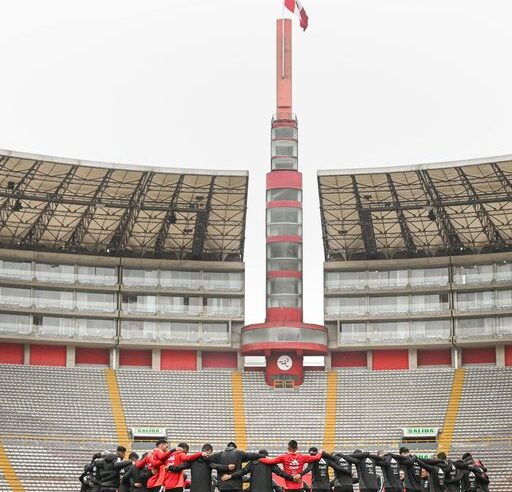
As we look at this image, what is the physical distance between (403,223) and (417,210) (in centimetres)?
225

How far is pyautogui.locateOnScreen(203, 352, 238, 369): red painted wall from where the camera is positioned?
3359 inches

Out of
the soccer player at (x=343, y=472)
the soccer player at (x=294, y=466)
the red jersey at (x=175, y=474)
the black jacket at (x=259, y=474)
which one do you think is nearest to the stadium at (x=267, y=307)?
the soccer player at (x=343, y=472)

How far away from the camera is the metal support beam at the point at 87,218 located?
253 ft

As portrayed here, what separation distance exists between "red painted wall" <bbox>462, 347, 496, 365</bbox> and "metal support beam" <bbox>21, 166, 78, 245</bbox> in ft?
93.6

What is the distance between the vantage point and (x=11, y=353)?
3238 inches

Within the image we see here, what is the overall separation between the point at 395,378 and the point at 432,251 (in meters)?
9.32

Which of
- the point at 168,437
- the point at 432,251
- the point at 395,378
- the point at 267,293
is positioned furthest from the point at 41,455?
the point at 432,251

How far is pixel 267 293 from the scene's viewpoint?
270 feet

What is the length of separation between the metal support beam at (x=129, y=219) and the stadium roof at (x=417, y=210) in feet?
36.0

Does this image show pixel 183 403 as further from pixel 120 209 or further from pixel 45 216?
pixel 45 216

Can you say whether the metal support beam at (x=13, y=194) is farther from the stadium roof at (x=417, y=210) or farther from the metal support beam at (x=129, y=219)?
the stadium roof at (x=417, y=210)

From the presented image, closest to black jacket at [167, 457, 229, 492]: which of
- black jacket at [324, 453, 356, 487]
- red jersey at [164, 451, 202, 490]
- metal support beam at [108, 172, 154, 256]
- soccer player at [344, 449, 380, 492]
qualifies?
red jersey at [164, 451, 202, 490]

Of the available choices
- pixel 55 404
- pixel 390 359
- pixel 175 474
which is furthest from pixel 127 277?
pixel 175 474

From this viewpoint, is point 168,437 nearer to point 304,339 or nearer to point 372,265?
point 304,339
